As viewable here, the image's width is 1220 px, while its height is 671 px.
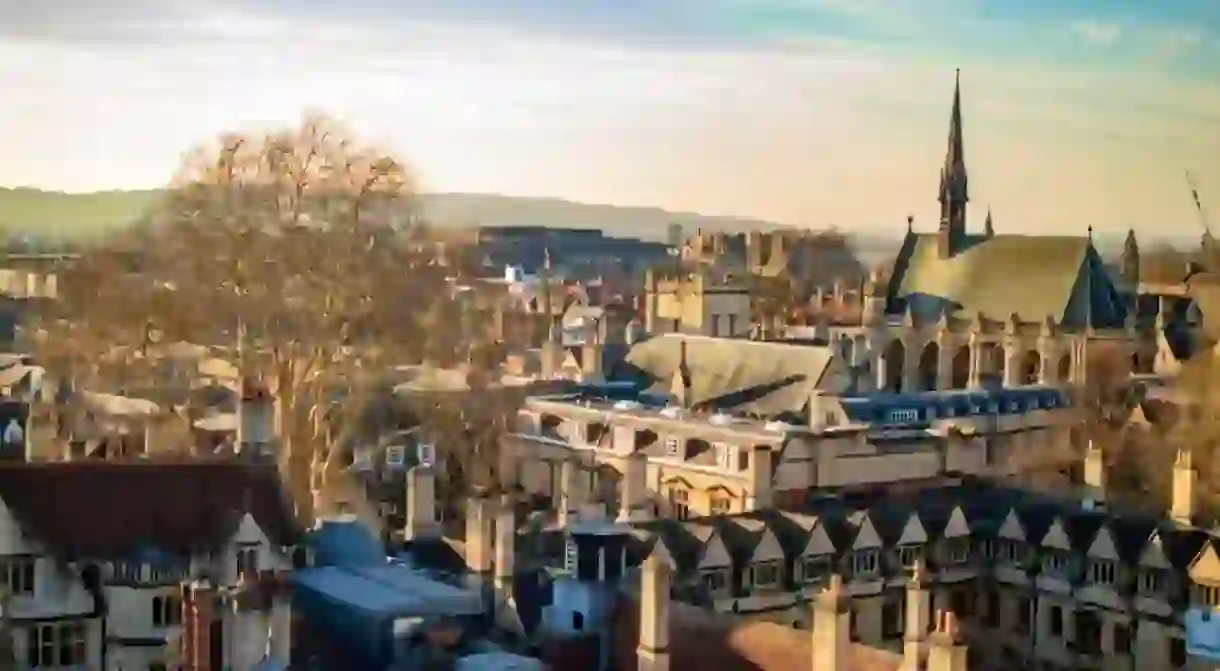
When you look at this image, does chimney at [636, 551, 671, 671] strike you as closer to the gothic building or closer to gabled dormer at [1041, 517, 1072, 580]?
gabled dormer at [1041, 517, 1072, 580]

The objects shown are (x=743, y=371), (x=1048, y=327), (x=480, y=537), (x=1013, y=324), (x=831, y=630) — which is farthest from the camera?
(x=1013, y=324)

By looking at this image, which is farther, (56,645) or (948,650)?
(56,645)

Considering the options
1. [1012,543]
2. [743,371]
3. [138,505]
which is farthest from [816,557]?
[743,371]

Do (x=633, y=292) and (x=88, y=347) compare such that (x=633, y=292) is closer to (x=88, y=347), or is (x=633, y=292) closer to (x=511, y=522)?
(x=88, y=347)

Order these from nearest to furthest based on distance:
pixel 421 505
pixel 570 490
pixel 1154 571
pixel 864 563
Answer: pixel 421 505 → pixel 1154 571 → pixel 864 563 → pixel 570 490

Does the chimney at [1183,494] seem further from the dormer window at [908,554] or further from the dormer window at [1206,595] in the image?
the dormer window at [908,554]

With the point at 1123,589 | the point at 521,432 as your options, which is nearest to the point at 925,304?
the point at 521,432

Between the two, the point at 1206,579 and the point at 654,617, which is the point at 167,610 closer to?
the point at 654,617

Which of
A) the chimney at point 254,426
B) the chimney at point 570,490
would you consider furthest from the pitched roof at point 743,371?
the chimney at point 254,426
